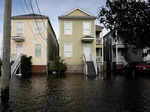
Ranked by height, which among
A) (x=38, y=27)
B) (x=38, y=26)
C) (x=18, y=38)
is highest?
(x=38, y=26)

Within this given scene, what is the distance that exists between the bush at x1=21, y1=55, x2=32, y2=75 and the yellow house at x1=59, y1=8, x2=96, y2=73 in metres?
4.44

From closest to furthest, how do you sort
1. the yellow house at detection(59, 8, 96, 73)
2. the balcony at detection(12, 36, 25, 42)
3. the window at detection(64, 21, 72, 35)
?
the balcony at detection(12, 36, 25, 42), the yellow house at detection(59, 8, 96, 73), the window at detection(64, 21, 72, 35)

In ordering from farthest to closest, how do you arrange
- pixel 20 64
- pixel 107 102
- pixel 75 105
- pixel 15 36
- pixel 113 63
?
pixel 113 63, pixel 15 36, pixel 20 64, pixel 107 102, pixel 75 105

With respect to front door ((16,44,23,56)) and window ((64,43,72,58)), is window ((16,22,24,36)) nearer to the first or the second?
front door ((16,44,23,56))

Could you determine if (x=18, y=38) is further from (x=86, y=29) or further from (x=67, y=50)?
(x=86, y=29)

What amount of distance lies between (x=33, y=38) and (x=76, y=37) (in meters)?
5.98

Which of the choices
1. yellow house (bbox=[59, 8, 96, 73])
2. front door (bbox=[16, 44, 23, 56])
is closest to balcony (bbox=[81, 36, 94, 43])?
yellow house (bbox=[59, 8, 96, 73])

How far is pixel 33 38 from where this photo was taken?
888 inches

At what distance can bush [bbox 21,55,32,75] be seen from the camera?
20484 millimetres

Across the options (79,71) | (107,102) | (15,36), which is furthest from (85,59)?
(107,102)

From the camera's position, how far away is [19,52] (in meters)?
22.2

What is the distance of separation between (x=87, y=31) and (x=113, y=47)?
314 inches

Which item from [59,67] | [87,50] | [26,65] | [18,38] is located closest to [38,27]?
[18,38]

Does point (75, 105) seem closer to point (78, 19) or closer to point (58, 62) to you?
point (58, 62)
